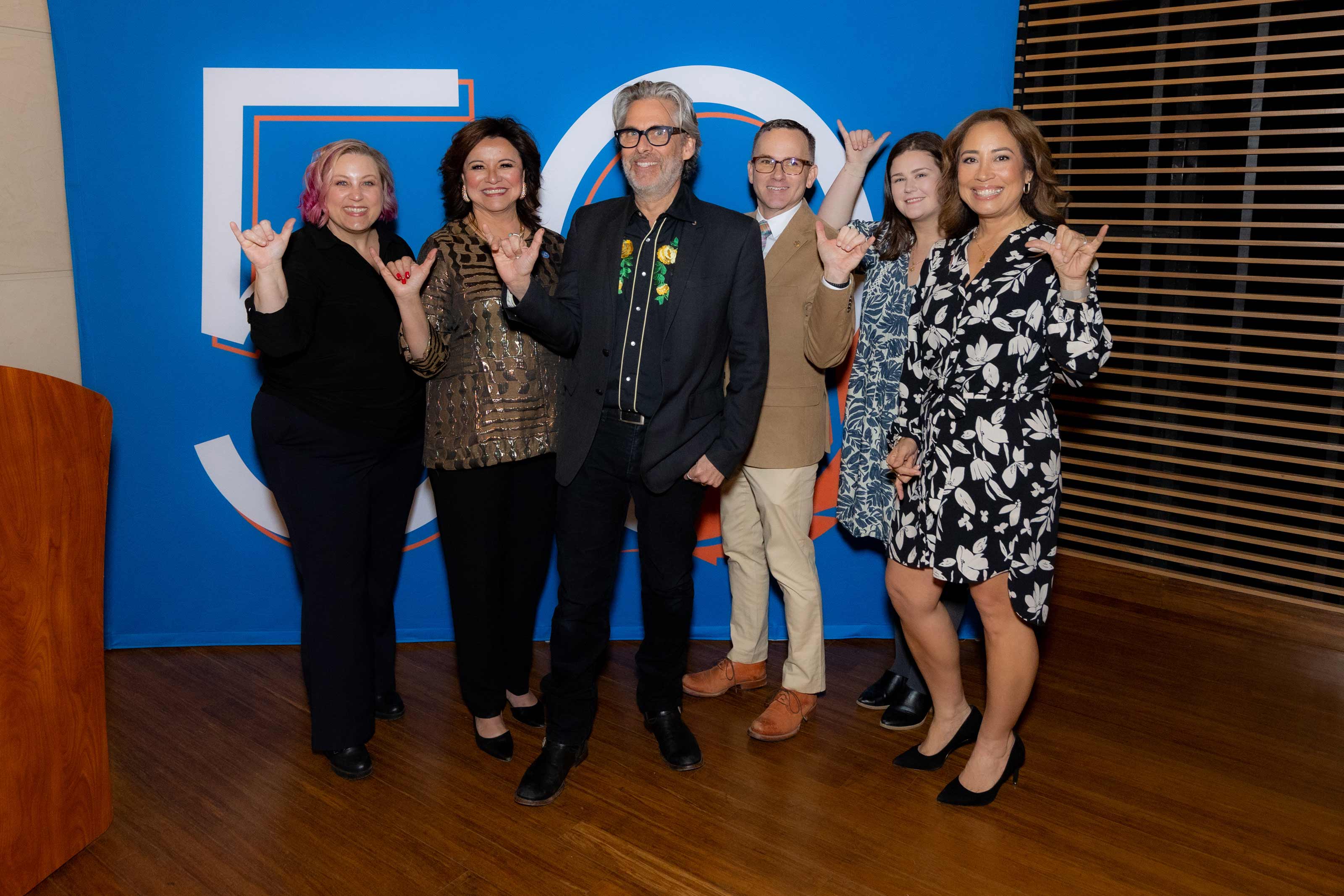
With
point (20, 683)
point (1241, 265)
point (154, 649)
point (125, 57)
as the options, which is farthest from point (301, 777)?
point (1241, 265)

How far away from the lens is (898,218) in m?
3.35

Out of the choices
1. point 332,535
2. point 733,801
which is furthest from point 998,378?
point 332,535

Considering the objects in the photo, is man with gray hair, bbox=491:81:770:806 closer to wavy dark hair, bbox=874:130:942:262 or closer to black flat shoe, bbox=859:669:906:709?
wavy dark hair, bbox=874:130:942:262

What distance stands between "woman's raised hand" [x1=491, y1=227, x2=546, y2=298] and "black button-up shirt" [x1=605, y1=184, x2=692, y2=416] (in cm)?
28

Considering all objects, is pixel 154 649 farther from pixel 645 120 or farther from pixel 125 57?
pixel 645 120

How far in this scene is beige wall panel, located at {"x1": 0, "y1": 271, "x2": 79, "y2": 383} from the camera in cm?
377

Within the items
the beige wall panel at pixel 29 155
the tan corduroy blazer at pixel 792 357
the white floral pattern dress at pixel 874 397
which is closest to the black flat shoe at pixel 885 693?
the white floral pattern dress at pixel 874 397

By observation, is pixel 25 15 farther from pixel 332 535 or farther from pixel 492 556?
pixel 492 556

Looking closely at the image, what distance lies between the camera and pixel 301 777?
10.2 ft

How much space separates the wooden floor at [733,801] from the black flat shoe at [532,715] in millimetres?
35

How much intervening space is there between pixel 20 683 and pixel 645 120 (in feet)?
7.19

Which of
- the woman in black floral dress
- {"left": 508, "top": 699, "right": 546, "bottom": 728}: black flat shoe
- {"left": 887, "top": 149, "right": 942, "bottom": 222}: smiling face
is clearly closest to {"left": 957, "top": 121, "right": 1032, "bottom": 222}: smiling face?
the woman in black floral dress

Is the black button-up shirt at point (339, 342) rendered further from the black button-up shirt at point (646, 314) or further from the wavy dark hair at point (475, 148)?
the black button-up shirt at point (646, 314)

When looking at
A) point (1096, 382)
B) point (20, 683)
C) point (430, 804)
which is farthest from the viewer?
point (1096, 382)
